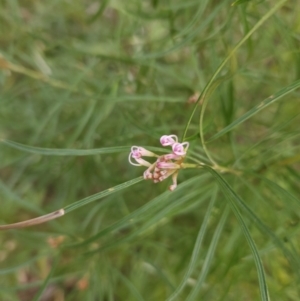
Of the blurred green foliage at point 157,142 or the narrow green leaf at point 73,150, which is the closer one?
the narrow green leaf at point 73,150

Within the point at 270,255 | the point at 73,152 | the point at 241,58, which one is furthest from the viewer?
the point at 241,58

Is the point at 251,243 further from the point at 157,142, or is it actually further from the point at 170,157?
the point at 157,142

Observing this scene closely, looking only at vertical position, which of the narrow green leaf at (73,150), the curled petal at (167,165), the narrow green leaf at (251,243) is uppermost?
the narrow green leaf at (73,150)

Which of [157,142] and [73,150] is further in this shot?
[157,142]

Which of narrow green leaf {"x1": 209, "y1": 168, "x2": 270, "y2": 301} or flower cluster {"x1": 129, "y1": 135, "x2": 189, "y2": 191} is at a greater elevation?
flower cluster {"x1": 129, "y1": 135, "x2": 189, "y2": 191}

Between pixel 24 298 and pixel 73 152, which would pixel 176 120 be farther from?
pixel 24 298

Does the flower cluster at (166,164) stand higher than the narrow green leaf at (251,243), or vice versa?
the flower cluster at (166,164)

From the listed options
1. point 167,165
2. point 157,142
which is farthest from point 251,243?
point 157,142

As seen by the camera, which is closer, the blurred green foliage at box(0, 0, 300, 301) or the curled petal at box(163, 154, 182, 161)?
the curled petal at box(163, 154, 182, 161)

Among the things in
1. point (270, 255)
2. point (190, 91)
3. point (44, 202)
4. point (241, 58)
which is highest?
point (44, 202)

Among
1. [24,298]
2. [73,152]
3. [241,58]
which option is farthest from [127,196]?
[24,298]

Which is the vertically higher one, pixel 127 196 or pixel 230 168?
pixel 127 196
